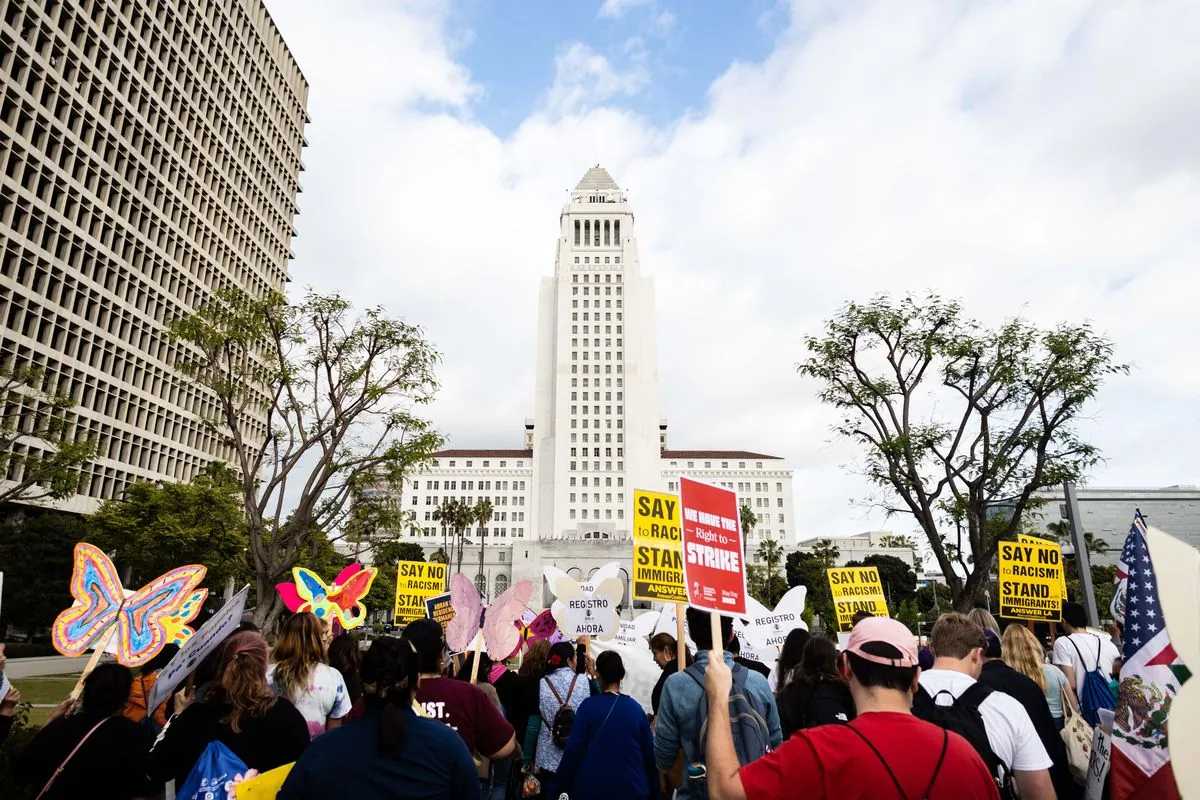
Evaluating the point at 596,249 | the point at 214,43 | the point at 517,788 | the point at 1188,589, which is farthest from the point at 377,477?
the point at 596,249

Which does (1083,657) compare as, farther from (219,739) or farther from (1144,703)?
(219,739)

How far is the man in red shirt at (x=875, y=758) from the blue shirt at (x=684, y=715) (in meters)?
1.67

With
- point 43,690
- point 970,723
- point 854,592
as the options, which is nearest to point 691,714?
point 970,723

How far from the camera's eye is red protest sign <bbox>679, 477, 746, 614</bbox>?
173 inches

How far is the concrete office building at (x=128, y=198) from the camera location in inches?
1469

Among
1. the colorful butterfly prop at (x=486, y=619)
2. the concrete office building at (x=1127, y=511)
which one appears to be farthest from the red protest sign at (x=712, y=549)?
the concrete office building at (x=1127, y=511)

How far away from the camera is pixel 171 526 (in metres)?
32.4

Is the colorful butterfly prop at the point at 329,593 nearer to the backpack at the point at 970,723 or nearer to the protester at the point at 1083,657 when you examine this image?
the backpack at the point at 970,723

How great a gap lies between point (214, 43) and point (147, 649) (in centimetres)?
5933

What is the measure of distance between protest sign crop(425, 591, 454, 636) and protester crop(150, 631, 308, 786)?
824 cm

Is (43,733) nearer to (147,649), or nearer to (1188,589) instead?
(147,649)

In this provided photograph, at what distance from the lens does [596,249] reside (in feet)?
343

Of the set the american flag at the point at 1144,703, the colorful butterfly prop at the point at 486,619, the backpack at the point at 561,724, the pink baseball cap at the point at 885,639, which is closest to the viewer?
the pink baseball cap at the point at 885,639

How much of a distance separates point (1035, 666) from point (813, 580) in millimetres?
84085
